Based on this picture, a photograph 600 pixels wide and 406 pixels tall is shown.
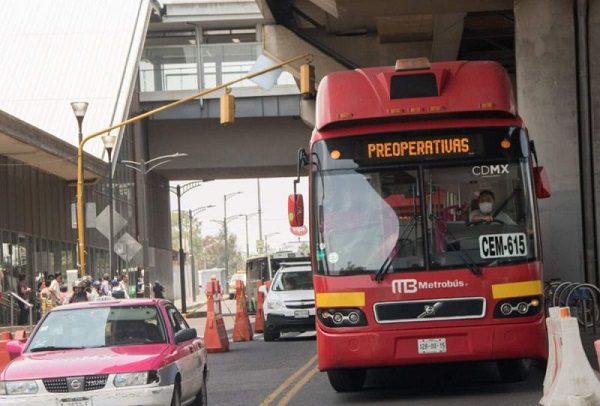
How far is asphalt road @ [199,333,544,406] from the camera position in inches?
562

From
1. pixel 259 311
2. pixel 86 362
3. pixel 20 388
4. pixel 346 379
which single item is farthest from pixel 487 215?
pixel 259 311

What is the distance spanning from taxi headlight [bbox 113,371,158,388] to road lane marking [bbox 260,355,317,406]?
3245 millimetres

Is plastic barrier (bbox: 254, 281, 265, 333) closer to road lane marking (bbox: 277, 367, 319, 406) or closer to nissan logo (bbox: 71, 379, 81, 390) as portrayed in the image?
road lane marking (bbox: 277, 367, 319, 406)

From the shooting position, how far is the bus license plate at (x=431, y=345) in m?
13.7

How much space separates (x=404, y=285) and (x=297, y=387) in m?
3.40

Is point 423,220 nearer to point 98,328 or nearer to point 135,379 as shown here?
point 98,328

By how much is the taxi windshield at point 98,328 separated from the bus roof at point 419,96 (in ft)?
10.2

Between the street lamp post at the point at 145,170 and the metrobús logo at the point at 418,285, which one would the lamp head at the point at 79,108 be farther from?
the metrobús logo at the point at 418,285

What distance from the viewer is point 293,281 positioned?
102 ft

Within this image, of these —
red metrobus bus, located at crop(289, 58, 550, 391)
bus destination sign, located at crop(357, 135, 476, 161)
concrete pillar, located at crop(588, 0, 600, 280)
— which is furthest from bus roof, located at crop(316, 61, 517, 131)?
concrete pillar, located at crop(588, 0, 600, 280)

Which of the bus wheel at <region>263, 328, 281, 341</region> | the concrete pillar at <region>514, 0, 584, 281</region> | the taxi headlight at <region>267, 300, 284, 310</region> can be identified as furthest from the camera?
the bus wheel at <region>263, 328, 281, 341</region>

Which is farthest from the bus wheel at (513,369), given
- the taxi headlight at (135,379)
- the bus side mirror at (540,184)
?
the taxi headlight at (135,379)

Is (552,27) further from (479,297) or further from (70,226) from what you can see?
(70,226)

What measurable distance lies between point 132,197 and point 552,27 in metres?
44.9
